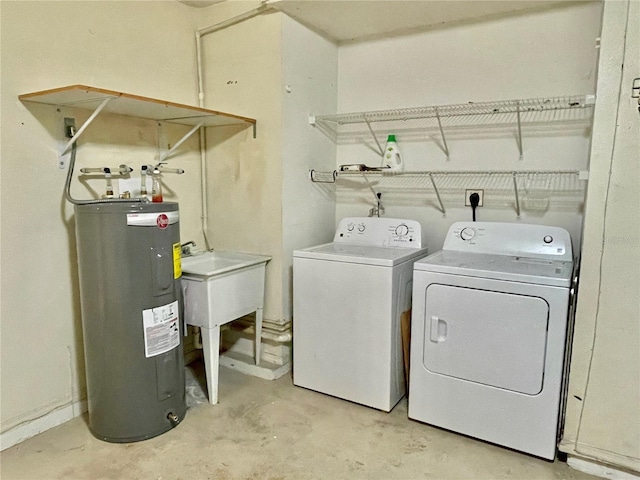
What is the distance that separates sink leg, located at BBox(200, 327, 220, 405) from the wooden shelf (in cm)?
112

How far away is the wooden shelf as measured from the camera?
172 centimetres

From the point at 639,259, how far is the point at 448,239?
91cm

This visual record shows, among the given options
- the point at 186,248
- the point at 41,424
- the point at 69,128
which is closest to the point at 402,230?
the point at 186,248

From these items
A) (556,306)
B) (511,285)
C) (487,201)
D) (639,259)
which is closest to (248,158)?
(487,201)

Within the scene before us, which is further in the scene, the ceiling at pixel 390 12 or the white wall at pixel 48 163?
the ceiling at pixel 390 12

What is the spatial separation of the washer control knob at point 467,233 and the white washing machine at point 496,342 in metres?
0.18

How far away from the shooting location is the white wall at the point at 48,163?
6.01ft

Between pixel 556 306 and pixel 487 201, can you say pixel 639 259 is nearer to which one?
pixel 556 306

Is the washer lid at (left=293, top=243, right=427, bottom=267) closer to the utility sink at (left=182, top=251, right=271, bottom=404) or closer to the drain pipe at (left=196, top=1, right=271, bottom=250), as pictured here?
the utility sink at (left=182, top=251, right=271, bottom=404)

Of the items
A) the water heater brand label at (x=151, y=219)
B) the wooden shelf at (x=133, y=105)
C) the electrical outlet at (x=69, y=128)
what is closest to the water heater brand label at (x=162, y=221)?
the water heater brand label at (x=151, y=219)

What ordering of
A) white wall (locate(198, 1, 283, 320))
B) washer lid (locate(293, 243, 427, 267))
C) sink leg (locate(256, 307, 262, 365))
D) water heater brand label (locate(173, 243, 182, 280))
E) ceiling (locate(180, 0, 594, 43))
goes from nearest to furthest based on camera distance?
water heater brand label (locate(173, 243, 182, 280)) < washer lid (locate(293, 243, 427, 267)) < ceiling (locate(180, 0, 594, 43)) < white wall (locate(198, 1, 283, 320)) < sink leg (locate(256, 307, 262, 365))

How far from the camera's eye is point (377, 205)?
9.14ft

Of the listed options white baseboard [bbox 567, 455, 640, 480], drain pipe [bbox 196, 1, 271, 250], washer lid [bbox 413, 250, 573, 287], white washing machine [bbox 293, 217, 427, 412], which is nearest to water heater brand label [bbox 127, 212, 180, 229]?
white washing machine [bbox 293, 217, 427, 412]

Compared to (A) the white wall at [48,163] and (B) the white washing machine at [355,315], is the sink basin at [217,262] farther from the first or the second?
(A) the white wall at [48,163]
